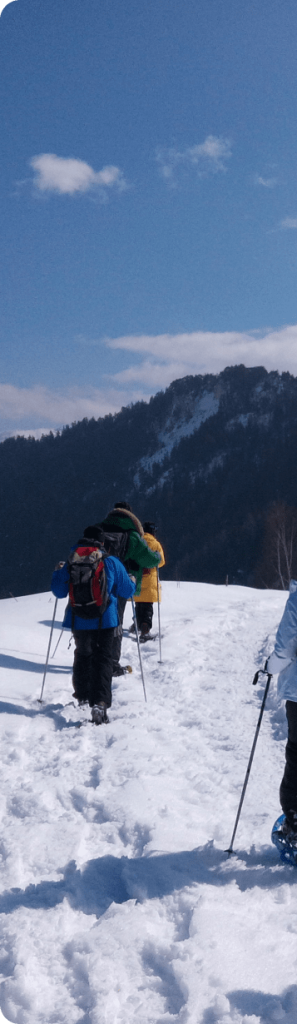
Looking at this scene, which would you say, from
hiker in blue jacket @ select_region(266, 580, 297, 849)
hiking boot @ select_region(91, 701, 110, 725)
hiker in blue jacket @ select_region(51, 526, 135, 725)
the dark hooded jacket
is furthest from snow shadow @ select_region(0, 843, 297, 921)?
the dark hooded jacket

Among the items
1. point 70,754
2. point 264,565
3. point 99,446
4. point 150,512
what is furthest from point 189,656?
point 99,446

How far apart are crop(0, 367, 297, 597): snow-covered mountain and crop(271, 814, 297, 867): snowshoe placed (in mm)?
55041

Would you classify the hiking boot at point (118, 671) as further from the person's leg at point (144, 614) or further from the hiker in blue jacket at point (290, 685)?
the hiker in blue jacket at point (290, 685)

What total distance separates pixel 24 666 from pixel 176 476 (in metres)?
128

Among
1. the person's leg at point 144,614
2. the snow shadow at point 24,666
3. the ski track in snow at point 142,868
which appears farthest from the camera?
the person's leg at point 144,614

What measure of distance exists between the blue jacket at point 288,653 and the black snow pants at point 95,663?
8.19 feet

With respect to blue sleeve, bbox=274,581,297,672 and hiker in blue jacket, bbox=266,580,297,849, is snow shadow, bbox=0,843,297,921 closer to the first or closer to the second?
hiker in blue jacket, bbox=266,580,297,849

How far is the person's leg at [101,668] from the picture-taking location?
5348mm

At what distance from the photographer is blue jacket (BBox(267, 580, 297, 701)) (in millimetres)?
3004

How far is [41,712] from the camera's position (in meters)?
5.56

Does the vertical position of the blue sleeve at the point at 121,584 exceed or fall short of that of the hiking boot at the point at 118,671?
it exceeds it

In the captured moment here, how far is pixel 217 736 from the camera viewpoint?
16.7 feet

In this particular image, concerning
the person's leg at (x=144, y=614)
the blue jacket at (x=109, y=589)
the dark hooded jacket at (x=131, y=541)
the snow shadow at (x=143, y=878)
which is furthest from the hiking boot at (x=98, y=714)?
the person's leg at (x=144, y=614)

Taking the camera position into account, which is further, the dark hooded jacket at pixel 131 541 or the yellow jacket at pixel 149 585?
the yellow jacket at pixel 149 585
